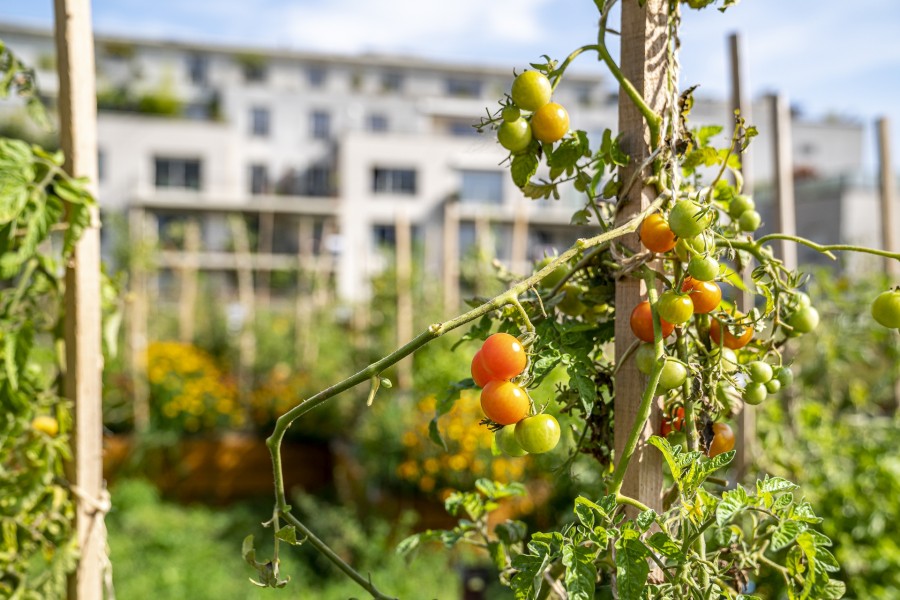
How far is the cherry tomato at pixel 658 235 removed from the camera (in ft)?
2.68

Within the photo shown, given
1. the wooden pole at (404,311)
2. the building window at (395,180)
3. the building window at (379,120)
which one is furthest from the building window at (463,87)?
the wooden pole at (404,311)

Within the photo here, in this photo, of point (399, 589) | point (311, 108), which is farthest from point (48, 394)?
point (311, 108)

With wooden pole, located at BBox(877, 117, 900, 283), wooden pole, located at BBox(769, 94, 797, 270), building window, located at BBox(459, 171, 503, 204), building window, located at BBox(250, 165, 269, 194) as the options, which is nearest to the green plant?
wooden pole, located at BBox(769, 94, 797, 270)

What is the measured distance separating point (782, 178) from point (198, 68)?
34926mm

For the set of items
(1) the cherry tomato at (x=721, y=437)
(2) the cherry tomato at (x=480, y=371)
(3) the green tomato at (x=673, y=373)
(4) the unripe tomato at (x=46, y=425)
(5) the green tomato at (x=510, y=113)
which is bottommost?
(4) the unripe tomato at (x=46, y=425)

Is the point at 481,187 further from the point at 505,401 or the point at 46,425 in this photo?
the point at 505,401

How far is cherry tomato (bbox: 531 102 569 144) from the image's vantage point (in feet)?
2.76

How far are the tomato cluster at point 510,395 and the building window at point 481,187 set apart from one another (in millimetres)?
27729

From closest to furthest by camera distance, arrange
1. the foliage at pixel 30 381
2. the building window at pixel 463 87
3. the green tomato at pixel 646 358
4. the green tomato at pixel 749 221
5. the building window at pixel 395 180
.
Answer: the green tomato at pixel 646 358, the green tomato at pixel 749 221, the foliage at pixel 30 381, the building window at pixel 395 180, the building window at pixel 463 87

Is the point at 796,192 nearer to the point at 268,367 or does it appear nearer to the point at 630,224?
the point at 268,367

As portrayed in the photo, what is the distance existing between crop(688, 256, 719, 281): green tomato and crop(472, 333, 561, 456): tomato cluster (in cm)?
20

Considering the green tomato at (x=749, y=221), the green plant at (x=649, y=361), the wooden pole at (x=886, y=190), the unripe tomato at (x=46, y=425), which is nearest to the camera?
the green plant at (x=649, y=361)

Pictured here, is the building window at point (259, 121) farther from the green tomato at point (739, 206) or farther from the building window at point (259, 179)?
the green tomato at point (739, 206)

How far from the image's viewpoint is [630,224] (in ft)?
2.66
